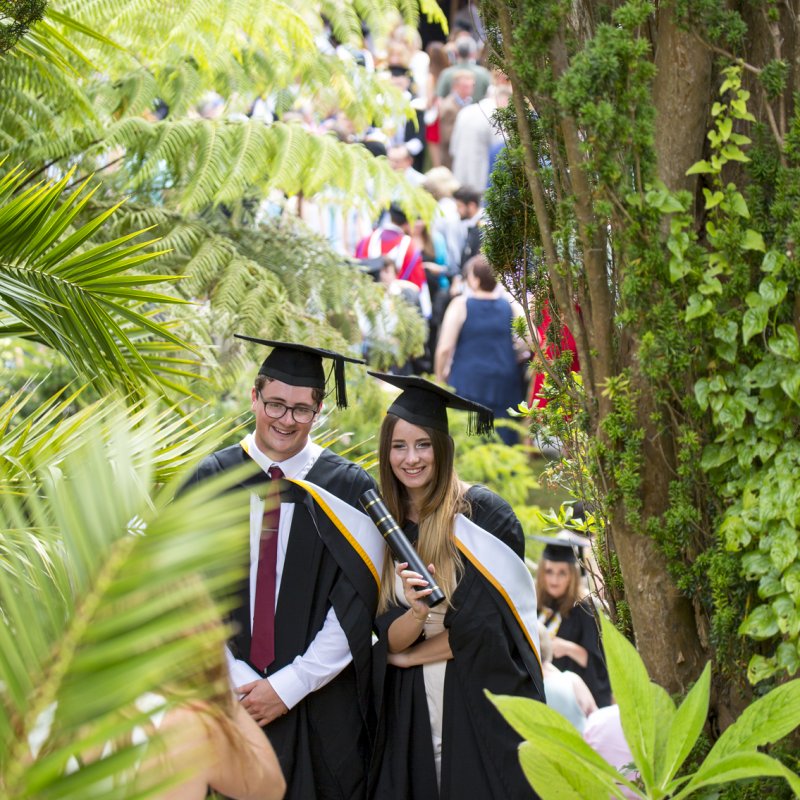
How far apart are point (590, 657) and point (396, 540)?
8.63 ft

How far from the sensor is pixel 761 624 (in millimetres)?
2277

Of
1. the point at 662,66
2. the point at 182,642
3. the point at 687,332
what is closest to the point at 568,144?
the point at 662,66

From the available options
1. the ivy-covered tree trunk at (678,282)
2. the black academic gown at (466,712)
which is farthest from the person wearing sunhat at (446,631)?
the ivy-covered tree trunk at (678,282)

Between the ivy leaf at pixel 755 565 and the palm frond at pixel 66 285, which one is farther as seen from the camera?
the palm frond at pixel 66 285

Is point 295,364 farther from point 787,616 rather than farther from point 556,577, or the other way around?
point 556,577

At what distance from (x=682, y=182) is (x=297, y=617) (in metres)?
1.92

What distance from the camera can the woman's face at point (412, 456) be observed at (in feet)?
12.0

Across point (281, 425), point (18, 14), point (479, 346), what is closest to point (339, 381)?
point (281, 425)

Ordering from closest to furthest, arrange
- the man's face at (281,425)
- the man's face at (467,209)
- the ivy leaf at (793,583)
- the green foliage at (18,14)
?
the ivy leaf at (793,583), the man's face at (281,425), the green foliage at (18,14), the man's face at (467,209)

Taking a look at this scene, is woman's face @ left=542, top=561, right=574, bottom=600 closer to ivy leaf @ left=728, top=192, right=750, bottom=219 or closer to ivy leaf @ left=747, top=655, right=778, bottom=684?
ivy leaf @ left=747, top=655, right=778, bottom=684

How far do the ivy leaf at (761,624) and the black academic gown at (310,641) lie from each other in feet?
5.07

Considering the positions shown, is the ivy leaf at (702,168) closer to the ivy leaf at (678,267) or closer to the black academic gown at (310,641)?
the ivy leaf at (678,267)

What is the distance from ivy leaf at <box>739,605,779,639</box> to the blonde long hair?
139 centimetres

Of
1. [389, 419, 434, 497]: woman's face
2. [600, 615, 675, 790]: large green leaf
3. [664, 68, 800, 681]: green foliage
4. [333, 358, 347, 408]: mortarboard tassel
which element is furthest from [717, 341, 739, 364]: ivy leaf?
[333, 358, 347, 408]: mortarboard tassel
